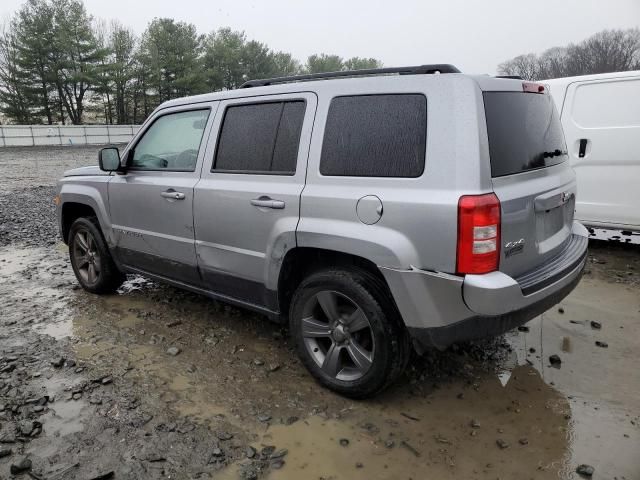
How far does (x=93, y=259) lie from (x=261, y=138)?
8.59ft

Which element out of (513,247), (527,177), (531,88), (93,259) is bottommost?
(93,259)

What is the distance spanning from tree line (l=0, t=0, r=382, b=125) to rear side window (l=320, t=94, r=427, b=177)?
4577cm

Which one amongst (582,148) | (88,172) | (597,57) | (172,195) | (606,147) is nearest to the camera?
(172,195)

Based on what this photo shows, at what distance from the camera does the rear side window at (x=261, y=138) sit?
320 cm

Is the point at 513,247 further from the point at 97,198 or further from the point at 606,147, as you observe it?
the point at 606,147

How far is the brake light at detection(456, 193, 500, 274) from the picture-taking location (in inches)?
96.0

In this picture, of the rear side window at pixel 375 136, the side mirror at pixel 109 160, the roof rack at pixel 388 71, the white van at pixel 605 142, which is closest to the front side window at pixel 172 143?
the side mirror at pixel 109 160

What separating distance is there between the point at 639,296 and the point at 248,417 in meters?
3.99

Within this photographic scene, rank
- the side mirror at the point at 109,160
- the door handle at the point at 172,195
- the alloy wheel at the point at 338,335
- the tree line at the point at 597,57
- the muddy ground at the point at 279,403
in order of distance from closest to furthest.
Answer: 1. the muddy ground at the point at 279,403
2. the alloy wheel at the point at 338,335
3. the door handle at the point at 172,195
4. the side mirror at the point at 109,160
5. the tree line at the point at 597,57

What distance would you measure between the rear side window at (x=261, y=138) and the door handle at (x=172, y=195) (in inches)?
14.6

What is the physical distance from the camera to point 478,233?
2.46 meters

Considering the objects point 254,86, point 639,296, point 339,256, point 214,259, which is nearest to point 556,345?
point 639,296

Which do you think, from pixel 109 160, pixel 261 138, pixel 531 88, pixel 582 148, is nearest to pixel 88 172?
pixel 109 160

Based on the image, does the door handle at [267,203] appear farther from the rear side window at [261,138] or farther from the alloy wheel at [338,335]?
the alloy wheel at [338,335]
